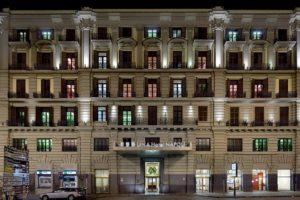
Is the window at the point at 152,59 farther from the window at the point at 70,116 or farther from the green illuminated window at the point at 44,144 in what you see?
the green illuminated window at the point at 44,144

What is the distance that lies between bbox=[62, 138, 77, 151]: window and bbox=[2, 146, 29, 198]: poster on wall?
47384 millimetres

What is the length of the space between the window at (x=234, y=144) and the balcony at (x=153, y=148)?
5.96m

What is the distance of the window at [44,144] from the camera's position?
87438 millimetres

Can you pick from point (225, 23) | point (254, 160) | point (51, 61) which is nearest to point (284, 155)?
point (254, 160)

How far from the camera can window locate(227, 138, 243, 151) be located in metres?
88.1

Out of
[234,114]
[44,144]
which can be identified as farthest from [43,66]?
[234,114]

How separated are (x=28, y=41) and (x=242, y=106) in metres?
30.5

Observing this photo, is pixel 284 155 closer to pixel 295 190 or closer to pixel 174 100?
pixel 295 190

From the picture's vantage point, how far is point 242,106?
291ft

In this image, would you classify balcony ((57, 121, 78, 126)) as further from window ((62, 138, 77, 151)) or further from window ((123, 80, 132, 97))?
window ((123, 80, 132, 97))

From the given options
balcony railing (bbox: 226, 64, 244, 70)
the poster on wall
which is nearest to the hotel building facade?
balcony railing (bbox: 226, 64, 244, 70)

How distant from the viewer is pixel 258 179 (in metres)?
88.3

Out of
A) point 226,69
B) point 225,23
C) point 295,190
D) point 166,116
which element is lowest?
point 295,190

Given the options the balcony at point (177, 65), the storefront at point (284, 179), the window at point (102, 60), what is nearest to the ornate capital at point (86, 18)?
the window at point (102, 60)
